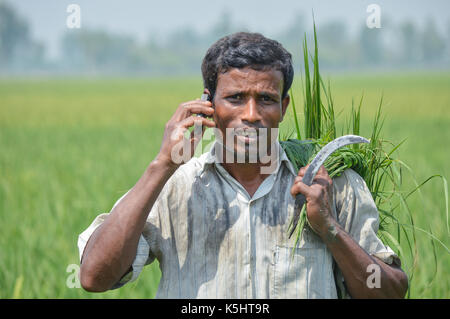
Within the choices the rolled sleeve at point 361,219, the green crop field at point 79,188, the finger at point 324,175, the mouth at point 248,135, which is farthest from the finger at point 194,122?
the green crop field at point 79,188

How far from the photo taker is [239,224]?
1.76 metres

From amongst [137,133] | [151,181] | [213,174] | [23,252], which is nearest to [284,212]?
[213,174]

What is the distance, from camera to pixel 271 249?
1.74 metres

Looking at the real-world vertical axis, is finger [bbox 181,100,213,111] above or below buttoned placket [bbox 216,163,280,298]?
above

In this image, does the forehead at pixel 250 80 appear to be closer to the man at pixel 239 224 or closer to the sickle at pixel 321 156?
the man at pixel 239 224

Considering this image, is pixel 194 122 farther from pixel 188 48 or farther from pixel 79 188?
pixel 188 48

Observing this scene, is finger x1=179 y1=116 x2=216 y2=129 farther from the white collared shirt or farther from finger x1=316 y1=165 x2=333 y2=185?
finger x1=316 y1=165 x2=333 y2=185

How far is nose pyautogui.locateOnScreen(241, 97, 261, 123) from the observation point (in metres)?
1.74

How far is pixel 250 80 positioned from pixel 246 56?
8 cm

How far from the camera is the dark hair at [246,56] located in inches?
69.7

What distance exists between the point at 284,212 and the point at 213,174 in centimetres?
26

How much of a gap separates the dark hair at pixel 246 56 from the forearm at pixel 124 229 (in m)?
0.39

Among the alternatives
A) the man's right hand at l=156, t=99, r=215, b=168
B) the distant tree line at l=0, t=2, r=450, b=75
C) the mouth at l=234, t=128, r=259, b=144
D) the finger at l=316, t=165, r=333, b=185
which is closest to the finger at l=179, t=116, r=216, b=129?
the man's right hand at l=156, t=99, r=215, b=168

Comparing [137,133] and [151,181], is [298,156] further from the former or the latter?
[137,133]
